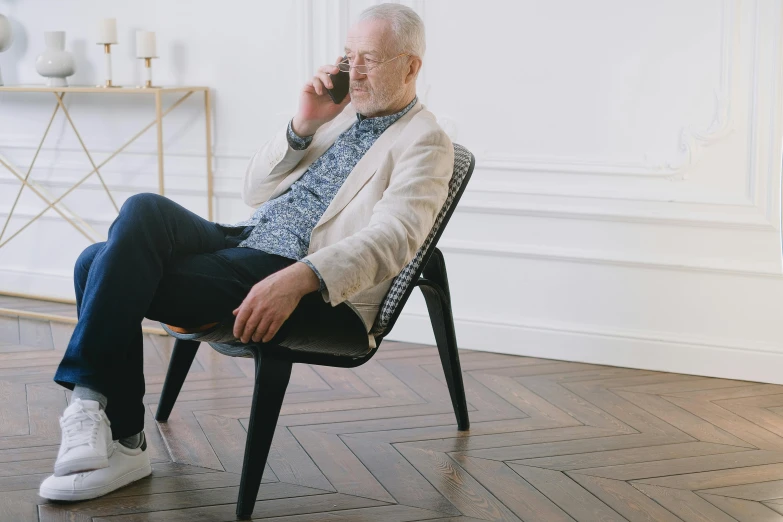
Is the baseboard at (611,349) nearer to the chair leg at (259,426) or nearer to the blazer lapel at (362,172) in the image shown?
the blazer lapel at (362,172)

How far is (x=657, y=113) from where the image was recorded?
3.15 meters

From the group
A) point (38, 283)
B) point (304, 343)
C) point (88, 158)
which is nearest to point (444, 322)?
point (304, 343)

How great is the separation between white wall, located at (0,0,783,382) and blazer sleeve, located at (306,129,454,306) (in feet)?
3.58

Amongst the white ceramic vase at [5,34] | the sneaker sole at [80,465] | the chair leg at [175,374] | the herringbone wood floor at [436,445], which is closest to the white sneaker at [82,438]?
the sneaker sole at [80,465]

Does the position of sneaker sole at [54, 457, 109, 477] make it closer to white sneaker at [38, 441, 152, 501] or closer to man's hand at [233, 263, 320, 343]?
white sneaker at [38, 441, 152, 501]

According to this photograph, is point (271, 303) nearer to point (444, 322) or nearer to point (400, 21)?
point (444, 322)

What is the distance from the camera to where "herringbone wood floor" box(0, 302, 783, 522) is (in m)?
2.13

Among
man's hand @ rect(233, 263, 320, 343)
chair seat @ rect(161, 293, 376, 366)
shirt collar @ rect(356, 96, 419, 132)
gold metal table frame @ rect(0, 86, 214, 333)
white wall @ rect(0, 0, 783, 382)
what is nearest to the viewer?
man's hand @ rect(233, 263, 320, 343)

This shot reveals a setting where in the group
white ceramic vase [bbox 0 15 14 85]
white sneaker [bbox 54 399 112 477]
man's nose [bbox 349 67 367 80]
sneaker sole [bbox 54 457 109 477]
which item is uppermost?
man's nose [bbox 349 67 367 80]

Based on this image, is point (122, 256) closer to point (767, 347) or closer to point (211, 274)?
point (211, 274)

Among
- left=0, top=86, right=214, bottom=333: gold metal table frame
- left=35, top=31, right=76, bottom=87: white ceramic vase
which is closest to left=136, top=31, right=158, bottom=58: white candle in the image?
left=0, top=86, right=214, bottom=333: gold metal table frame

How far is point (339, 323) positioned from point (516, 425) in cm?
80

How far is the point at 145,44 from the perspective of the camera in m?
3.56

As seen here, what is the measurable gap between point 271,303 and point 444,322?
724 mm
